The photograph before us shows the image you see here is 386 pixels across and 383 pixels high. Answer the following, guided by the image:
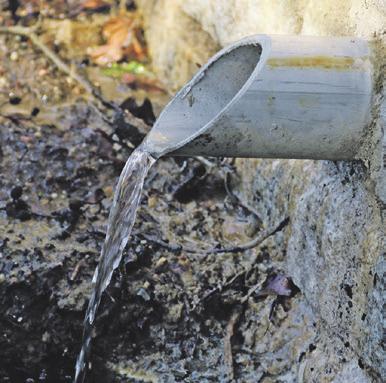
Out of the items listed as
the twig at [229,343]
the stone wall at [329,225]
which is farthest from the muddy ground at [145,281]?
the stone wall at [329,225]

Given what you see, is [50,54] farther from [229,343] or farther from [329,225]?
[329,225]

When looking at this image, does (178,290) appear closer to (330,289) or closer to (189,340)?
(189,340)

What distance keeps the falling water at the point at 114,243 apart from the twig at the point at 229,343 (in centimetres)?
46

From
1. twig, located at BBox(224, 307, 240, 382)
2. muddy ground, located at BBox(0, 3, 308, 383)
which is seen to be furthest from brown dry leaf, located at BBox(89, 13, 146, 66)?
twig, located at BBox(224, 307, 240, 382)

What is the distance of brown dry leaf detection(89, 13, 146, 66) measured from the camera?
4348 mm

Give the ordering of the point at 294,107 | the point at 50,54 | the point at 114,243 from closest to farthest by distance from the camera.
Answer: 1. the point at 294,107
2. the point at 114,243
3. the point at 50,54

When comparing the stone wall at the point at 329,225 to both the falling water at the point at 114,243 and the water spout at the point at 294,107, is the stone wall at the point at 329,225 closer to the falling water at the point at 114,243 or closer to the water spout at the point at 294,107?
the water spout at the point at 294,107

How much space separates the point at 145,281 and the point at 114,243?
0.72ft

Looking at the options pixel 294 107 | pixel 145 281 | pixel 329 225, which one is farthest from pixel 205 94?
pixel 145 281

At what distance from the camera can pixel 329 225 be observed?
2.42m

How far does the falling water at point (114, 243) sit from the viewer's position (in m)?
2.55

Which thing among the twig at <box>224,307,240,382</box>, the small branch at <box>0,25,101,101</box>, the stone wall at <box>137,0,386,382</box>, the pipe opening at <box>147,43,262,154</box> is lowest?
the twig at <box>224,307,240,382</box>

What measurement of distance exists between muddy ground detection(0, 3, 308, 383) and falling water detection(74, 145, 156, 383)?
5cm

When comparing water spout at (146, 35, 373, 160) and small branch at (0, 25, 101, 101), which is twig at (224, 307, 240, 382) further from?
small branch at (0, 25, 101, 101)
